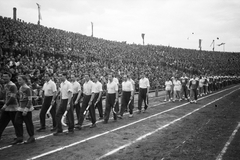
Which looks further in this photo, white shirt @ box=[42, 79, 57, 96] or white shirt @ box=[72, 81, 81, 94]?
white shirt @ box=[72, 81, 81, 94]

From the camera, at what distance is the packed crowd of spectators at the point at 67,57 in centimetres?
1518

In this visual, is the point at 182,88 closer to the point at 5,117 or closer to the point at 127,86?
the point at 127,86

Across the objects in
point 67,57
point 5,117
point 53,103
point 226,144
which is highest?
point 67,57

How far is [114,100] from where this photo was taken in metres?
8.89

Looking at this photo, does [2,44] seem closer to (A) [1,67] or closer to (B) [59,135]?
(A) [1,67]

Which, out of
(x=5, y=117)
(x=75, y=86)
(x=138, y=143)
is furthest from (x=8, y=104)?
(x=138, y=143)

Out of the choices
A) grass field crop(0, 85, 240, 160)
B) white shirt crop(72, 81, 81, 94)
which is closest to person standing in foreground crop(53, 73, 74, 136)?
grass field crop(0, 85, 240, 160)

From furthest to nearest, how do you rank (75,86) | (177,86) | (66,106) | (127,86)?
1. (177,86)
2. (127,86)
3. (75,86)
4. (66,106)

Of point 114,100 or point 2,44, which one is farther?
point 2,44

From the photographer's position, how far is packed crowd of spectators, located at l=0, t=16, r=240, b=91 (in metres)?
15.2

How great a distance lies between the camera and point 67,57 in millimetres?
22172

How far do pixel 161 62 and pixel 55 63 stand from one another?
81.8 feet

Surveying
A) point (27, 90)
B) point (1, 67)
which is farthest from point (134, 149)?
point (1, 67)

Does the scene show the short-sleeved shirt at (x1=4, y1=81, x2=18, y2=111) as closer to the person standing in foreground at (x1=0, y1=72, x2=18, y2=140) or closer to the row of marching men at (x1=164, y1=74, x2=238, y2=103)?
the person standing in foreground at (x1=0, y1=72, x2=18, y2=140)
